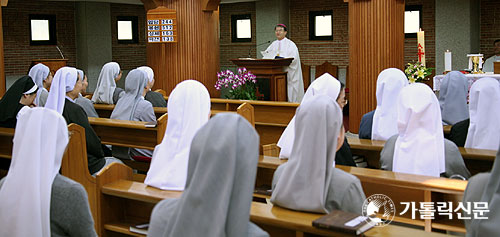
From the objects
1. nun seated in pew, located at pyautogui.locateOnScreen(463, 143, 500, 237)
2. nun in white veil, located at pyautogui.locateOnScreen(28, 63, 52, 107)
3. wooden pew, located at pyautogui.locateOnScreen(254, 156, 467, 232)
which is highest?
nun in white veil, located at pyautogui.locateOnScreen(28, 63, 52, 107)

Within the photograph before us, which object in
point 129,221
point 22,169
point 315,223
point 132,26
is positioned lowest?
point 129,221

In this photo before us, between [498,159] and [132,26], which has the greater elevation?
[132,26]

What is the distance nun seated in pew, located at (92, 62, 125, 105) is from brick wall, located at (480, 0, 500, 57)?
9270 mm

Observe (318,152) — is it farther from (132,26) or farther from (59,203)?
(132,26)

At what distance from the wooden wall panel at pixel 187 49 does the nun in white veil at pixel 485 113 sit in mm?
8065

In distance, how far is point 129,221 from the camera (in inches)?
176

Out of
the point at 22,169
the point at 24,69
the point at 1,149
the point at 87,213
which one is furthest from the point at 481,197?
the point at 24,69

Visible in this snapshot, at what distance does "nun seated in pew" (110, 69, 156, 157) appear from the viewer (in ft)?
24.6

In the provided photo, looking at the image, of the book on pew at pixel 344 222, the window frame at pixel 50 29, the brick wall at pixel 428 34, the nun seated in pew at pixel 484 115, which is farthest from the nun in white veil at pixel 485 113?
the window frame at pixel 50 29

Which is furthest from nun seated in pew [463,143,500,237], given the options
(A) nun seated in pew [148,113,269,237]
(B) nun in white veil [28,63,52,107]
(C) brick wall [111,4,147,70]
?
(C) brick wall [111,4,147,70]

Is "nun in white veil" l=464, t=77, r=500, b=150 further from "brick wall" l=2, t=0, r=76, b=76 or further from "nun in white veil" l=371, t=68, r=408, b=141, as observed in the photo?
"brick wall" l=2, t=0, r=76, b=76

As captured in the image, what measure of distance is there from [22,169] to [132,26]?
1578cm

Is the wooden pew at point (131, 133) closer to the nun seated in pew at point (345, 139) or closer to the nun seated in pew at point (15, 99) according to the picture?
the nun seated in pew at point (15, 99)

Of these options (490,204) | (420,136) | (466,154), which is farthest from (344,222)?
(466,154)
